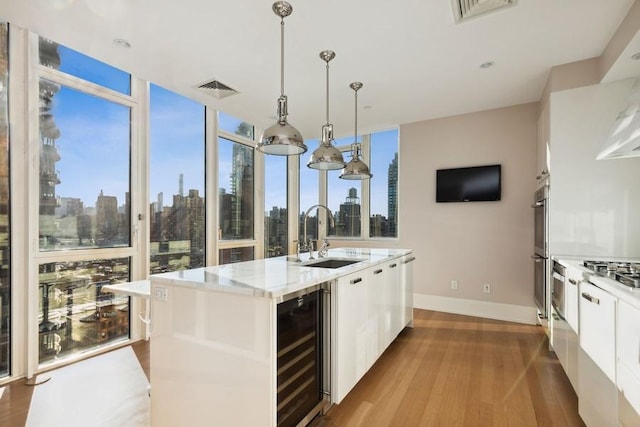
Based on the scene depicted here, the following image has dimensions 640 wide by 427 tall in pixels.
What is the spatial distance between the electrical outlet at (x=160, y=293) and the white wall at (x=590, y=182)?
10.7 ft

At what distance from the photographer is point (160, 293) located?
1.77 meters

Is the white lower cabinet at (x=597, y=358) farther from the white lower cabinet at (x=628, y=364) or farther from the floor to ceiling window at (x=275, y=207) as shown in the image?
the floor to ceiling window at (x=275, y=207)

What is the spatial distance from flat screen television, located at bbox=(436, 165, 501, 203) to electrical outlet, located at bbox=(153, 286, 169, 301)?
3755 mm

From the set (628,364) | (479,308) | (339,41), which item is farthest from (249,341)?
(479,308)

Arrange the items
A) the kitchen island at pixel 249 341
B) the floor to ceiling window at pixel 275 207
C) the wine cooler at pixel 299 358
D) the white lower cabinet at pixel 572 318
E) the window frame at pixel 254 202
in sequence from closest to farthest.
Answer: the kitchen island at pixel 249 341 < the wine cooler at pixel 299 358 < the white lower cabinet at pixel 572 318 < the window frame at pixel 254 202 < the floor to ceiling window at pixel 275 207

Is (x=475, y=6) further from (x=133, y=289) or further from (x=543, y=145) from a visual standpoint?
(x=133, y=289)

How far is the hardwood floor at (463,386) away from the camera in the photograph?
1968 mm

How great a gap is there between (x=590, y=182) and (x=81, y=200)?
4.62 m

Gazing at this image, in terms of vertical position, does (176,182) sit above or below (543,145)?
below

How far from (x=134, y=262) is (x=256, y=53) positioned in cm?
243

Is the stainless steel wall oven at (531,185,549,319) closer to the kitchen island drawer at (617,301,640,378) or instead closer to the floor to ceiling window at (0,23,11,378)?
the kitchen island drawer at (617,301,640,378)

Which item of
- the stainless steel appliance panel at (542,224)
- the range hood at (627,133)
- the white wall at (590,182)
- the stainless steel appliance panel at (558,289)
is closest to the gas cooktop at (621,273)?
the stainless steel appliance panel at (558,289)

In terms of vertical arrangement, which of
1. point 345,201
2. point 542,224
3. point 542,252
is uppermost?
point 345,201

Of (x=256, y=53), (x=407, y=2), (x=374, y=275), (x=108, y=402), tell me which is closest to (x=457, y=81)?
(x=407, y=2)
